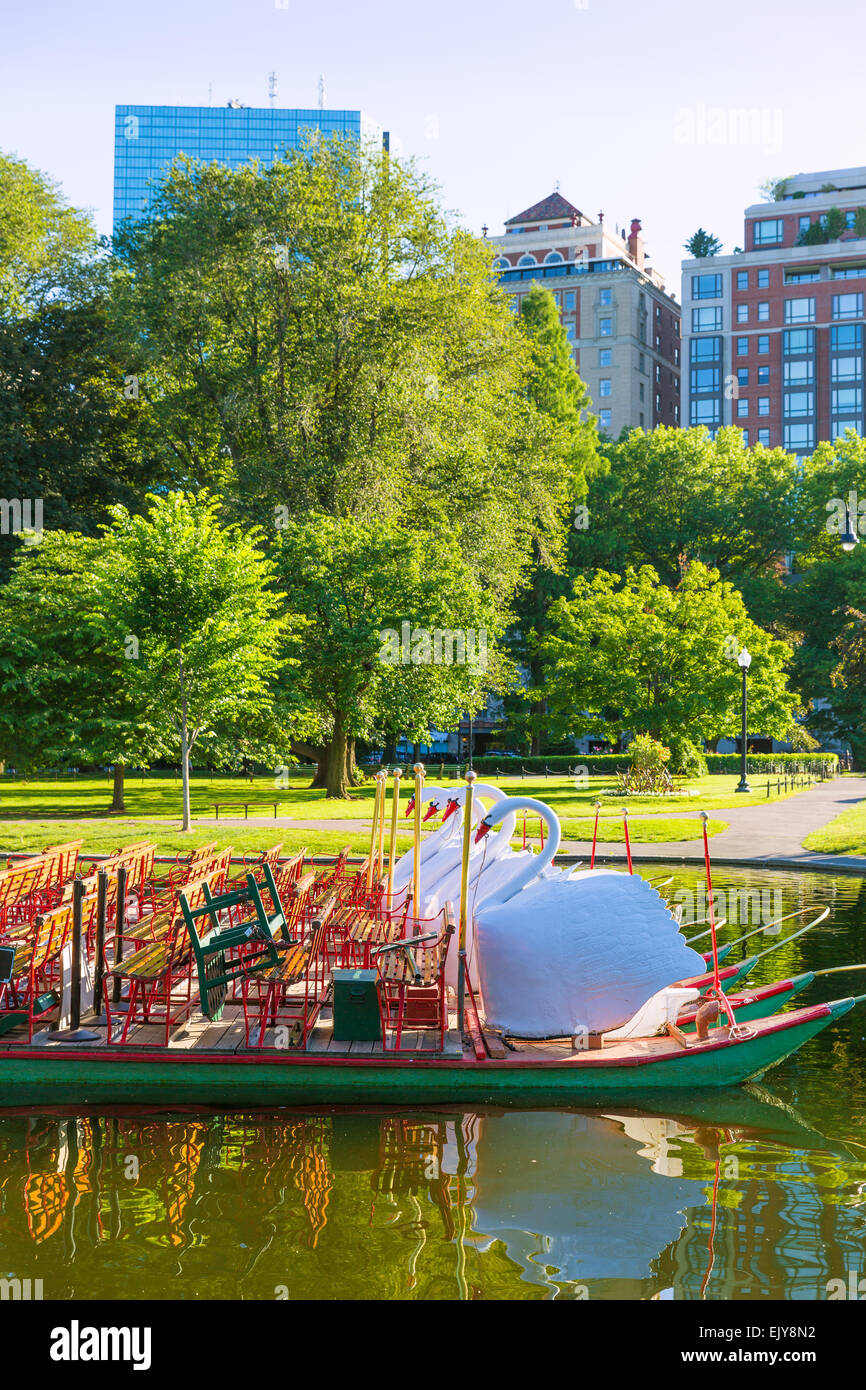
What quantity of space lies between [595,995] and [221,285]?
36.8m

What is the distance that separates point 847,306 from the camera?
10769 cm

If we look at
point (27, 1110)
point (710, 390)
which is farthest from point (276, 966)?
point (710, 390)

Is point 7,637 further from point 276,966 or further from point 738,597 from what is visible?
point 738,597

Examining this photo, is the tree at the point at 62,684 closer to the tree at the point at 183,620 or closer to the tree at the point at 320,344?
the tree at the point at 183,620

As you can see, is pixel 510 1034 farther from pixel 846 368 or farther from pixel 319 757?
pixel 846 368

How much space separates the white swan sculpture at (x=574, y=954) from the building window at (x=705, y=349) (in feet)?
358

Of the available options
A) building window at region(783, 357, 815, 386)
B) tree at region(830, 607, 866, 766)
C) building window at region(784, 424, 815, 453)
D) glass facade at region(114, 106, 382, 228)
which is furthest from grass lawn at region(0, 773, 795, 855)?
glass facade at region(114, 106, 382, 228)

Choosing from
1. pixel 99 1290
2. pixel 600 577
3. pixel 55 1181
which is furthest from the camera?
pixel 600 577

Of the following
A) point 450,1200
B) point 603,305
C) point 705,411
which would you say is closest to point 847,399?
point 705,411

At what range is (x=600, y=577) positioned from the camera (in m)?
55.9

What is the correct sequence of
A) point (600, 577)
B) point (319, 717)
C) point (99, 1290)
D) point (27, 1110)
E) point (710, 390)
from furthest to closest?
point (710, 390), point (600, 577), point (319, 717), point (27, 1110), point (99, 1290)

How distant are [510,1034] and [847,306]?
360ft
